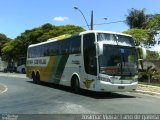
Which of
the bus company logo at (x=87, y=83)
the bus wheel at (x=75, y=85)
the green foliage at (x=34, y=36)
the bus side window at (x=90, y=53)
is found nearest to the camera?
the bus side window at (x=90, y=53)

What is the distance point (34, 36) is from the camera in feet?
228

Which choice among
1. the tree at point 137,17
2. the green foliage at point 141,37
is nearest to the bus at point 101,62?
the green foliage at point 141,37

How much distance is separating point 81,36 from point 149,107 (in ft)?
23.5

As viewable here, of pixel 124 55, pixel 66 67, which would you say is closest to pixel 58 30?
pixel 66 67

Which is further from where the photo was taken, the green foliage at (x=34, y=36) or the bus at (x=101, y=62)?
the green foliage at (x=34, y=36)

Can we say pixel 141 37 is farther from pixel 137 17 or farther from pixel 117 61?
pixel 117 61

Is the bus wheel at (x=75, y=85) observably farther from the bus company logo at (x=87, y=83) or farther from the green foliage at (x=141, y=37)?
the green foliage at (x=141, y=37)

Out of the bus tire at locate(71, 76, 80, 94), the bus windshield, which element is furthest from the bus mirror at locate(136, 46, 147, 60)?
the bus tire at locate(71, 76, 80, 94)

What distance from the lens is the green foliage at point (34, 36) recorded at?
6367 centimetres

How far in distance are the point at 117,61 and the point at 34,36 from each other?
165 feet

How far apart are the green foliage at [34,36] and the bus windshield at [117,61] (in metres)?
39.9

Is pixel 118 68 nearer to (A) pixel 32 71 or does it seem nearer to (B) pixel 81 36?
(B) pixel 81 36

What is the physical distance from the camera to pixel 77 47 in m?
22.6

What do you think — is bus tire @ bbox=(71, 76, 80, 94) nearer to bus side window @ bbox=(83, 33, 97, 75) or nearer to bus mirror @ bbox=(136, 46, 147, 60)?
bus side window @ bbox=(83, 33, 97, 75)
